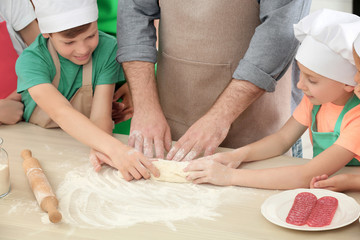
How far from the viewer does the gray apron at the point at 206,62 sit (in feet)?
5.72

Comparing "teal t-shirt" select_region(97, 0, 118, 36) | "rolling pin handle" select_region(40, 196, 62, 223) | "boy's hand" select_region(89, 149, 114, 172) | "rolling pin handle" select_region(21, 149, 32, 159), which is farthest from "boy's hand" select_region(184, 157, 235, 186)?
"teal t-shirt" select_region(97, 0, 118, 36)

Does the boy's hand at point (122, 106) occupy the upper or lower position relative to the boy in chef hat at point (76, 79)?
lower

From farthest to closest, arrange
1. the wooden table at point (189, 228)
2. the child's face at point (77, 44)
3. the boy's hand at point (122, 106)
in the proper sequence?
the boy's hand at point (122, 106) → the child's face at point (77, 44) → the wooden table at point (189, 228)

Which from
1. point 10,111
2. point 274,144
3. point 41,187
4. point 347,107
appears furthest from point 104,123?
point 347,107

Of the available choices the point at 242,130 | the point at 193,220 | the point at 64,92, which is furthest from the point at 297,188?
the point at 64,92

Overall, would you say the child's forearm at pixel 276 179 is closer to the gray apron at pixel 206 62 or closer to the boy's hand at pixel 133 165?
the boy's hand at pixel 133 165

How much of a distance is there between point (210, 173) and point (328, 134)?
40cm

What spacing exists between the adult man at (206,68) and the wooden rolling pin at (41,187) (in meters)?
0.34

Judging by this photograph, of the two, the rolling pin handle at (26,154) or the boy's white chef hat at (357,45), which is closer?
the boy's white chef hat at (357,45)

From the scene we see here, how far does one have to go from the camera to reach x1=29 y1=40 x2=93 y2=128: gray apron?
1.79 m

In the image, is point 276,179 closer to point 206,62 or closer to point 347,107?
point 347,107

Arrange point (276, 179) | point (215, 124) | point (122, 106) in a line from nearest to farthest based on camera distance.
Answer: point (276, 179) < point (215, 124) < point (122, 106)

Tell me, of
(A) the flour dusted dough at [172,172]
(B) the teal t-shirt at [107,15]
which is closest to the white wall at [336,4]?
(B) the teal t-shirt at [107,15]

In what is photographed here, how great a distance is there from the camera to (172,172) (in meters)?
1.39
